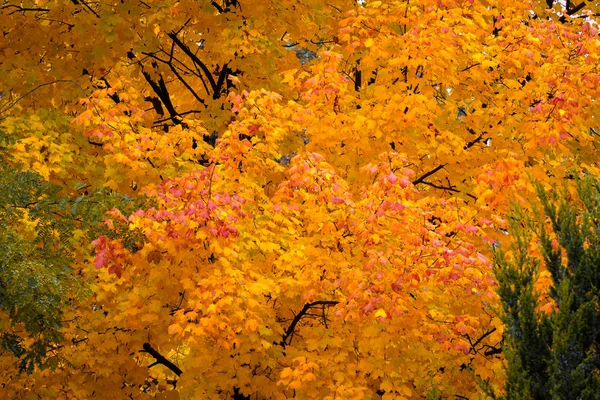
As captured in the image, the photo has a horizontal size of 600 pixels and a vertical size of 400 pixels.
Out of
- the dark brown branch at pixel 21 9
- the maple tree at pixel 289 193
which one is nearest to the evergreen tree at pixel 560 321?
the maple tree at pixel 289 193

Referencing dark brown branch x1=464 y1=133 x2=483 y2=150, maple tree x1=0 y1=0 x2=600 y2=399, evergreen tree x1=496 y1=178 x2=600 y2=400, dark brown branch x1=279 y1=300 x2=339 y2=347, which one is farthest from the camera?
dark brown branch x1=464 y1=133 x2=483 y2=150

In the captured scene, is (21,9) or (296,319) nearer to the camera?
(296,319)

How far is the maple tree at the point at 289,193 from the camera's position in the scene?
9344 mm

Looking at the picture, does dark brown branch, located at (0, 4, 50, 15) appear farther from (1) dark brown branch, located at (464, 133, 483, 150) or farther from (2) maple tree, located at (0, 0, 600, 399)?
(1) dark brown branch, located at (464, 133, 483, 150)

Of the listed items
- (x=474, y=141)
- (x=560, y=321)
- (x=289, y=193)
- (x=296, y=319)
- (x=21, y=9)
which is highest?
(x=21, y=9)

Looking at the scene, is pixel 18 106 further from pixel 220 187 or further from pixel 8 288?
pixel 8 288

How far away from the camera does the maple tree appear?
934 cm

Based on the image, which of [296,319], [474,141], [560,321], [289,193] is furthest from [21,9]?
[560,321]

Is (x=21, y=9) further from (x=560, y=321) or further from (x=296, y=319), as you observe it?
(x=560, y=321)

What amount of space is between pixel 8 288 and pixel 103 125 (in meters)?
3.66

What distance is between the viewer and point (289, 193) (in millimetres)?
9953

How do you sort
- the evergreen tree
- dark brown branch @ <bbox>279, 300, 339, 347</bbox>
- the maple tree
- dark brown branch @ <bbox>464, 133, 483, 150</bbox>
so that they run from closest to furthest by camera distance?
the evergreen tree < the maple tree < dark brown branch @ <bbox>279, 300, 339, 347</bbox> < dark brown branch @ <bbox>464, 133, 483, 150</bbox>

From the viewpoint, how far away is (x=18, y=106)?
42.8 feet

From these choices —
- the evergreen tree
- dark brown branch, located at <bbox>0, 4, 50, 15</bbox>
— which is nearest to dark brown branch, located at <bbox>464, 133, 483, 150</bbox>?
the evergreen tree
